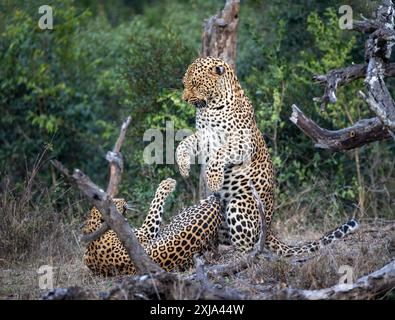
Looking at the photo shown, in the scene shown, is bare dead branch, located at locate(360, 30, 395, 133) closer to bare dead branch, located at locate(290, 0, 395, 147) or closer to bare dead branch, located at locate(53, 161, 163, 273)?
bare dead branch, located at locate(290, 0, 395, 147)

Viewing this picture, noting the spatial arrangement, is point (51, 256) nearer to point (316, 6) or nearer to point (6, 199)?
point (6, 199)

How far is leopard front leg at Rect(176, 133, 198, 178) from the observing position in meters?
9.65

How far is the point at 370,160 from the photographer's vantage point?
42.3 ft

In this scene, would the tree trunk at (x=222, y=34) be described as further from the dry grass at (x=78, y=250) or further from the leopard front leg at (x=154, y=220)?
the leopard front leg at (x=154, y=220)

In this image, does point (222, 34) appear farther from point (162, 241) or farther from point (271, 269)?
point (271, 269)

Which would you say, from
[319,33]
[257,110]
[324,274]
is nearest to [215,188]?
[324,274]

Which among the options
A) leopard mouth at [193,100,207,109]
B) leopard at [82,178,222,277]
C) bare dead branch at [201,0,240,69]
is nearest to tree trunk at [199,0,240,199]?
bare dead branch at [201,0,240,69]

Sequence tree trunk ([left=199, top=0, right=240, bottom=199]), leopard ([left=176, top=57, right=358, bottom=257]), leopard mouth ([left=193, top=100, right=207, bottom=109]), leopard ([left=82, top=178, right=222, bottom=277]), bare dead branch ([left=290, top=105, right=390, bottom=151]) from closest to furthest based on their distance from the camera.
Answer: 1. leopard ([left=82, top=178, right=222, bottom=277])
2. bare dead branch ([left=290, top=105, right=390, bottom=151])
3. leopard ([left=176, top=57, right=358, bottom=257])
4. leopard mouth ([left=193, top=100, right=207, bottom=109])
5. tree trunk ([left=199, top=0, right=240, bottom=199])

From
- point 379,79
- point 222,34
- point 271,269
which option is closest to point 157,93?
point 222,34

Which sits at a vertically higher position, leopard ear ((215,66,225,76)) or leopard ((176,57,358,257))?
leopard ear ((215,66,225,76))

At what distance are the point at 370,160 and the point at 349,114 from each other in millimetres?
712

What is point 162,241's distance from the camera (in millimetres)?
8961

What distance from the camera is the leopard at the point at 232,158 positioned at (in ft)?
31.4

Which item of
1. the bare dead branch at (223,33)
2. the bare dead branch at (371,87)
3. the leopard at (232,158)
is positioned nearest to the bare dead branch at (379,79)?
the bare dead branch at (371,87)
